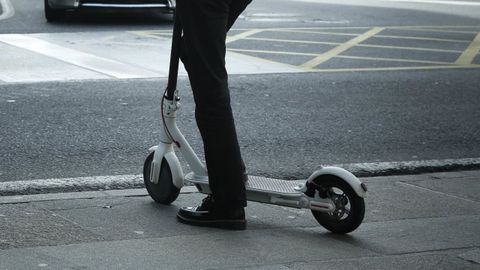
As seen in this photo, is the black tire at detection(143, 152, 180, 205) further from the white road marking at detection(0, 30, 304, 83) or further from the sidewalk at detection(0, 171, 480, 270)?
the white road marking at detection(0, 30, 304, 83)

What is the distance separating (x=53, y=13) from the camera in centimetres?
1564

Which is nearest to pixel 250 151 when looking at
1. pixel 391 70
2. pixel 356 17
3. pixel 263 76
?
pixel 263 76

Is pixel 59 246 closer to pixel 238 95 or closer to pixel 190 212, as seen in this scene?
pixel 190 212

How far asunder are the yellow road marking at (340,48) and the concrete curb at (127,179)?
4.76 m

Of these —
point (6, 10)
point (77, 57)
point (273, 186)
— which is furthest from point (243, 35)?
point (273, 186)

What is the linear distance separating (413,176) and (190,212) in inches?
76.6

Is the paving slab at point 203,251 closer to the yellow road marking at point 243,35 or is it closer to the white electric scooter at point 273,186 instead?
the white electric scooter at point 273,186

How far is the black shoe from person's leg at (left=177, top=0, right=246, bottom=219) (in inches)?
1.2

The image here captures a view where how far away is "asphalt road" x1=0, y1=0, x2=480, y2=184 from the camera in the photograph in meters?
6.86

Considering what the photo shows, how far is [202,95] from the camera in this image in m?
4.98

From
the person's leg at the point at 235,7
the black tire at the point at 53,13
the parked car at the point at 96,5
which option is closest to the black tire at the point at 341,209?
the person's leg at the point at 235,7

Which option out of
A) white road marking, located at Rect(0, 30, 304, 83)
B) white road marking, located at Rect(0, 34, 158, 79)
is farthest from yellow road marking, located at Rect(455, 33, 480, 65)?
white road marking, located at Rect(0, 34, 158, 79)

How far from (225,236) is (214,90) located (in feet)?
2.21

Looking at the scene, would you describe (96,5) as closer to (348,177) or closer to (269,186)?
(269,186)
